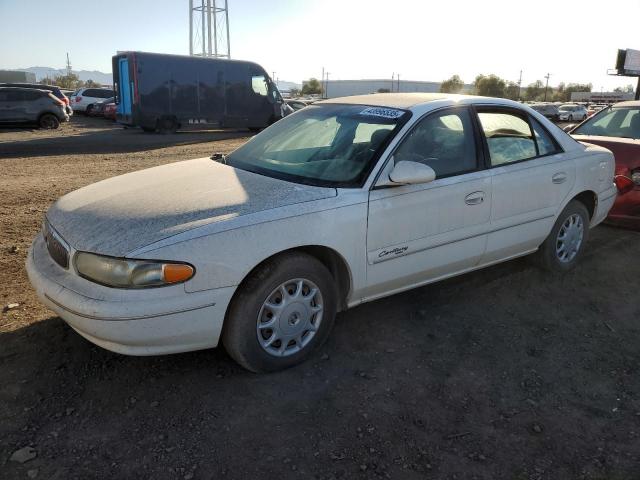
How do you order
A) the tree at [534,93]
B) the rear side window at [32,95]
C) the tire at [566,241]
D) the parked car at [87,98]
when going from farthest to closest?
the tree at [534,93], the parked car at [87,98], the rear side window at [32,95], the tire at [566,241]

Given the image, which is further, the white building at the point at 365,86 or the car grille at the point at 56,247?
the white building at the point at 365,86

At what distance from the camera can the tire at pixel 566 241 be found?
186 inches

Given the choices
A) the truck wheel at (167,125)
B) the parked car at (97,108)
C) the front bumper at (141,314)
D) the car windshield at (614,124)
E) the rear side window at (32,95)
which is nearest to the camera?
the front bumper at (141,314)

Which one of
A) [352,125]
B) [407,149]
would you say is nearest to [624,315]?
[407,149]

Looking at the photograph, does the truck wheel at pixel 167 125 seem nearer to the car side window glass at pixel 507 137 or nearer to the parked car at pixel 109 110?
the parked car at pixel 109 110

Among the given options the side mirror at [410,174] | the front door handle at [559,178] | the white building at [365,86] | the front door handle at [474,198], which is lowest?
the front door handle at [474,198]

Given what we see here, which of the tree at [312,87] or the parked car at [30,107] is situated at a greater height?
the tree at [312,87]

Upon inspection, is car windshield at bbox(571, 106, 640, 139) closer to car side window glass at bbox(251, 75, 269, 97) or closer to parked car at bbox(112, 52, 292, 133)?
parked car at bbox(112, 52, 292, 133)

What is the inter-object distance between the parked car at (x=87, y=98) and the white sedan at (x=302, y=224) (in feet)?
94.7

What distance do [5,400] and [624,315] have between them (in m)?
4.23

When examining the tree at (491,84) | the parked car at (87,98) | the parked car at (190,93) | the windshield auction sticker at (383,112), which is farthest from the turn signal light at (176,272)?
the tree at (491,84)

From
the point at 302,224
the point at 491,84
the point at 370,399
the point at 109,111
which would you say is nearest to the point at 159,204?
the point at 302,224

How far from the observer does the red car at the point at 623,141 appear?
5.90m

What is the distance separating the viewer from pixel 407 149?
11.7 feet
